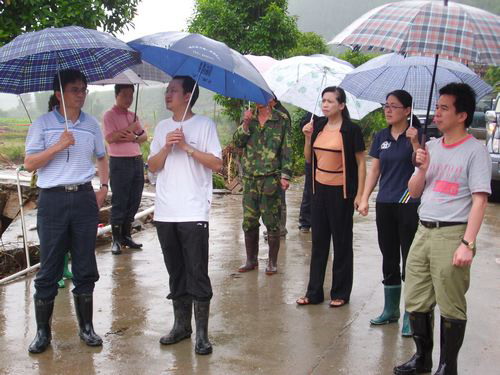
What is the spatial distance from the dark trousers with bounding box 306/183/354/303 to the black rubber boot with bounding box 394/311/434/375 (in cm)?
138

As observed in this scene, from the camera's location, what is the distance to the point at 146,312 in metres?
5.50

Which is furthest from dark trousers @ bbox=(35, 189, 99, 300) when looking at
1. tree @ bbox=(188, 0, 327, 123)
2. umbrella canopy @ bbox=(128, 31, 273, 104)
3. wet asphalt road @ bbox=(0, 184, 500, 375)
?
tree @ bbox=(188, 0, 327, 123)

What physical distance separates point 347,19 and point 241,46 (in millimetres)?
30386

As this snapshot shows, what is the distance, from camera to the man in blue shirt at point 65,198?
4508 millimetres

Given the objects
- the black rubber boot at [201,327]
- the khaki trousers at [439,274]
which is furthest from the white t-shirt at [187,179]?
the khaki trousers at [439,274]

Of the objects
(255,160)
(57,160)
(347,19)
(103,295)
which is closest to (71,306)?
(103,295)

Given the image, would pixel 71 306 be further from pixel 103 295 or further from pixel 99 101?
pixel 99 101

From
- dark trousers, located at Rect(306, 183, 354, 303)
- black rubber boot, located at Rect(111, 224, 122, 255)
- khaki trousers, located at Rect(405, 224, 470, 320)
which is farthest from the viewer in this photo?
black rubber boot, located at Rect(111, 224, 122, 255)

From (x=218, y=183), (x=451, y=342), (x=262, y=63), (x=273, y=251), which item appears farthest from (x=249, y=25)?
(x=451, y=342)

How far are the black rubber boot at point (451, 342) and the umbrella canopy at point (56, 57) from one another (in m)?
2.66

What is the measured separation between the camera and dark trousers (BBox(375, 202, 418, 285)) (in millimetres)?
4859

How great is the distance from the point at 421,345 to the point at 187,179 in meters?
1.84

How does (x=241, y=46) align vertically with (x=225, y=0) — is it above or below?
below

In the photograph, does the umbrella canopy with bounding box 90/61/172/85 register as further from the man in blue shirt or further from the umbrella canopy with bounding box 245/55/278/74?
the umbrella canopy with bounding box 245/55/278/74
